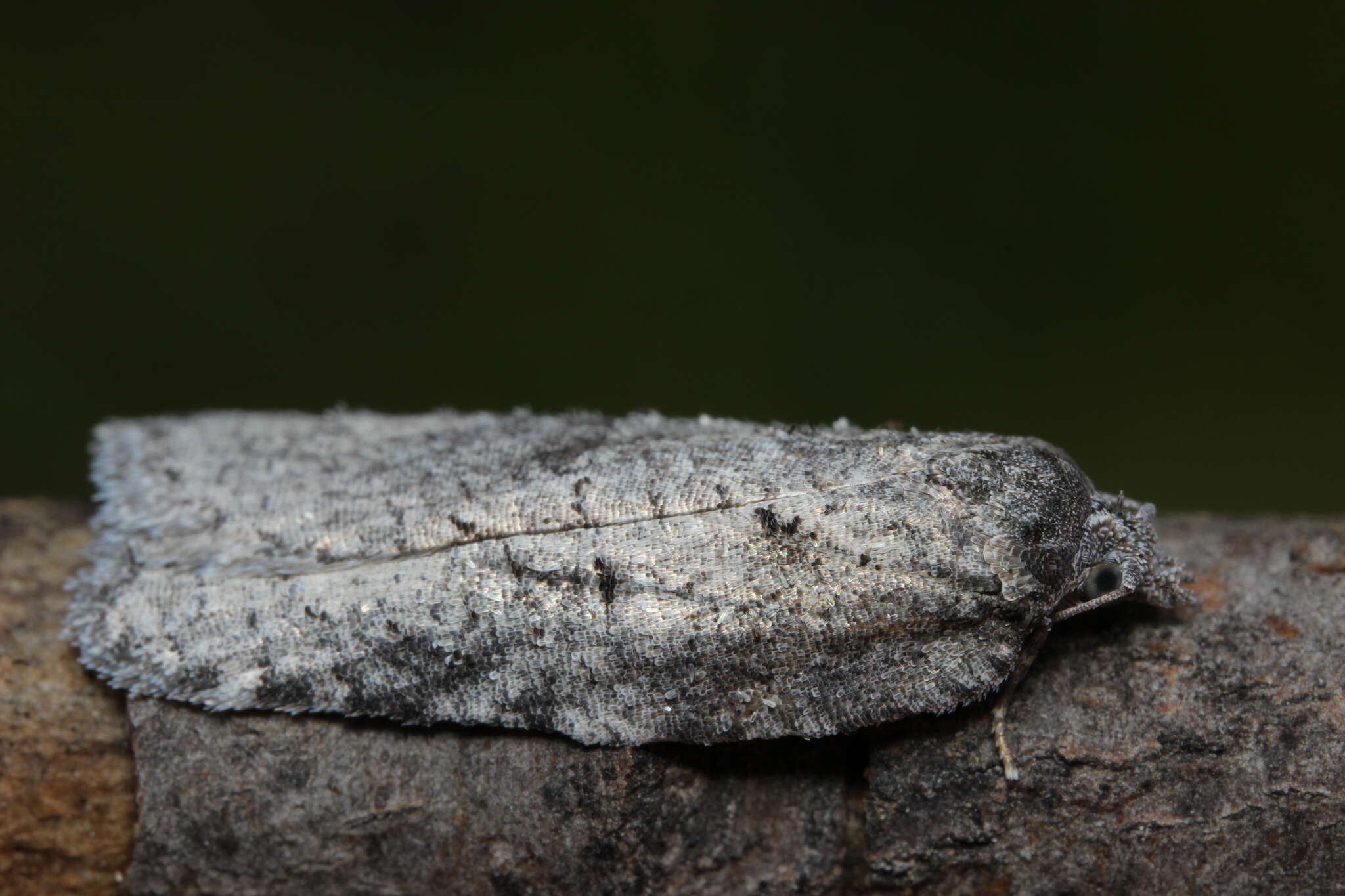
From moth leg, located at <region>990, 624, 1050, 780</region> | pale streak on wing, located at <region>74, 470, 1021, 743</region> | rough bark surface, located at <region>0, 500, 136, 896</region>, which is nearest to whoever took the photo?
pale streak on wing, located at <region>74, 470, 1021, 743</region>

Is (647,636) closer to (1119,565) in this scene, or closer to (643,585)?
(643,585)

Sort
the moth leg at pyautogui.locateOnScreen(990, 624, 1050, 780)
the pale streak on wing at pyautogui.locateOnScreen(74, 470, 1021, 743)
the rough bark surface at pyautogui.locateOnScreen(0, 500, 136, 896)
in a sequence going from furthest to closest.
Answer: the rough bark surface at pyautogui.locateOnScreen(0, 500, 136, 896), the moth leg at pyautogui.locateOnScreen(990, 624, 1050, 780), the pale streak on wing at pyautogui.locateOnScreen(74, 470, 1021, 743)

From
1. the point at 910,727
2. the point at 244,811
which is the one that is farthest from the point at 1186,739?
the point at 244,811

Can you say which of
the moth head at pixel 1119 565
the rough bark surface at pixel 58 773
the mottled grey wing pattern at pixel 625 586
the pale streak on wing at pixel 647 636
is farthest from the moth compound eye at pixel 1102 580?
the rough bark surface at pixel 58 773

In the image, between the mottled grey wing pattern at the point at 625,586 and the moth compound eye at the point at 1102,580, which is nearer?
the mottled grey wing pattern at the point at 625,586

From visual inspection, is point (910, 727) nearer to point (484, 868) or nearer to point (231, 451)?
point (484, 868)

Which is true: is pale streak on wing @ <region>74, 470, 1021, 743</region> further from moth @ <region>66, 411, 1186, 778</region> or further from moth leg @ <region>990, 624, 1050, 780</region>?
moth leg @ <region>990, 624, 1050, 780</region>

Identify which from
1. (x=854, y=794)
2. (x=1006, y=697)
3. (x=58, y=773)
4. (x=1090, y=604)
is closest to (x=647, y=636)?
(x=854, y=794)

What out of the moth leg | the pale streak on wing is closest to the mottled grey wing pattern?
the pale streak on wing

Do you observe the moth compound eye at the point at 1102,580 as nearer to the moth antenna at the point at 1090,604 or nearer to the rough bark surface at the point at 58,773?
the moth antenna at the point at 1090,604
